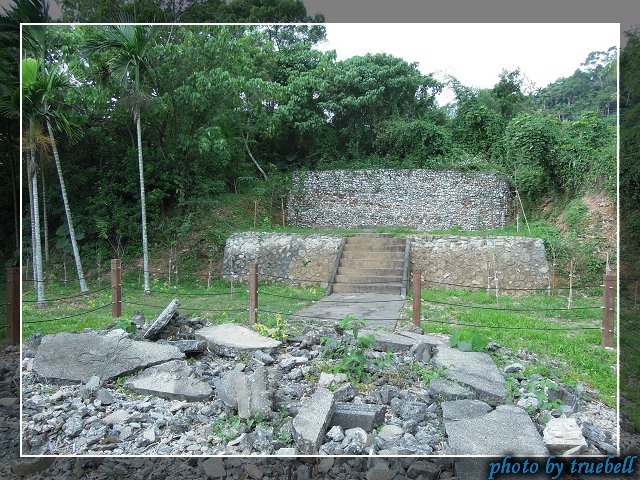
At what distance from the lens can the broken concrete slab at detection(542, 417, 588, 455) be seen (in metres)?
2.58

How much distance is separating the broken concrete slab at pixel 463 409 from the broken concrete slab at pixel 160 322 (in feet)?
6.87

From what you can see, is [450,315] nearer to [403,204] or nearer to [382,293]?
[382,293]

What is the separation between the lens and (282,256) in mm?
3998

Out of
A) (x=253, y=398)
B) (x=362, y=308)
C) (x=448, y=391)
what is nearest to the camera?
(x=253, y=398)

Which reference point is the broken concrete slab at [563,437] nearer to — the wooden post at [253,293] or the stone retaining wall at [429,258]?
the stone retaining wall at [429,258]

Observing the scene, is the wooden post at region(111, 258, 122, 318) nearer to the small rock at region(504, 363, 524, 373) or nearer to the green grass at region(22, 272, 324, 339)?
the green grass at region(22, 272, 324, 339)

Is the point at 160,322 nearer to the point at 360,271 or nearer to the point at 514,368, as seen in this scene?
the point at 360,271

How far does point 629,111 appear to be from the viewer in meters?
2.91

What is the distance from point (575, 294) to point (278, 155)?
2624mm

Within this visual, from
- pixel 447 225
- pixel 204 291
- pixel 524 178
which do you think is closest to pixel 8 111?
pixel 204 291

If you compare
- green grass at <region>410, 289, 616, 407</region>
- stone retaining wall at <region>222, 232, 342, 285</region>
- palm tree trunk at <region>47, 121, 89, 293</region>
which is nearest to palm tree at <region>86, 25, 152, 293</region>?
palm tree trunk at <region>47, 121, 89, 293</region>

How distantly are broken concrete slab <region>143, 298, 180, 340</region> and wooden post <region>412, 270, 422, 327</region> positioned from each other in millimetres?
1922

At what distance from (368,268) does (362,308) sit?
1.22ft

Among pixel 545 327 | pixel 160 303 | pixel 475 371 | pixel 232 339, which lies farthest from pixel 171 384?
pixel 545 327
